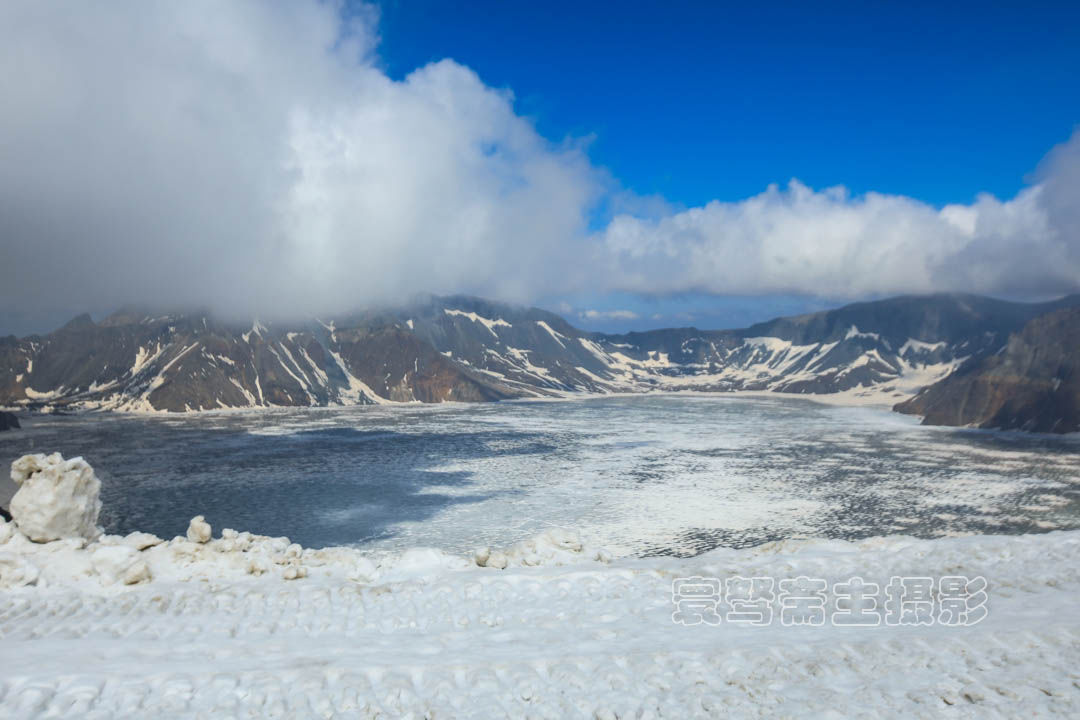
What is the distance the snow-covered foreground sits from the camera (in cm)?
938

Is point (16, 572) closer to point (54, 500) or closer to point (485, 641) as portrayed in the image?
point (54, 500)

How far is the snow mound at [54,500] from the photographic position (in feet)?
54.9

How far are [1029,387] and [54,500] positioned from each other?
143m

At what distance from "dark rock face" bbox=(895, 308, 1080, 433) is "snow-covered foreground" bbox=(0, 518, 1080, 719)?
113 meters

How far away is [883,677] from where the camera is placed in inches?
386

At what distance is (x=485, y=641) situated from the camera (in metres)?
11.8

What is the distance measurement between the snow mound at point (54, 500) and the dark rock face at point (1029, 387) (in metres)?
128

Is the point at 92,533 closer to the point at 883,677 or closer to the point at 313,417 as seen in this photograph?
the point at 883,677

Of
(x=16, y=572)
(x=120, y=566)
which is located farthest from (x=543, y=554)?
(x=16, y=572)

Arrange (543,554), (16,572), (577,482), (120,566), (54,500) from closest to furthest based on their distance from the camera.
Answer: (16,572), (120,566), (54,500), (543,554), (577,482)

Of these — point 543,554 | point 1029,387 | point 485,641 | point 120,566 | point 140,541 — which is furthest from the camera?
point 1029,387

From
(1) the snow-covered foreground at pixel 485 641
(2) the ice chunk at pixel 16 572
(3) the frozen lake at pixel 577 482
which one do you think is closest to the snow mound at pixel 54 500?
(1) the snow-covered foreground at pixel 485 641

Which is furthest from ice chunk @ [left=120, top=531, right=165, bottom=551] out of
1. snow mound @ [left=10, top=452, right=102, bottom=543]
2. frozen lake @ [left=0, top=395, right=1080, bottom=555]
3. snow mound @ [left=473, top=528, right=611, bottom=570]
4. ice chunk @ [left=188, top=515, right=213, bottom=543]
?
frozen lake @ [left=0, top=395, right=1080, bottom=555]
